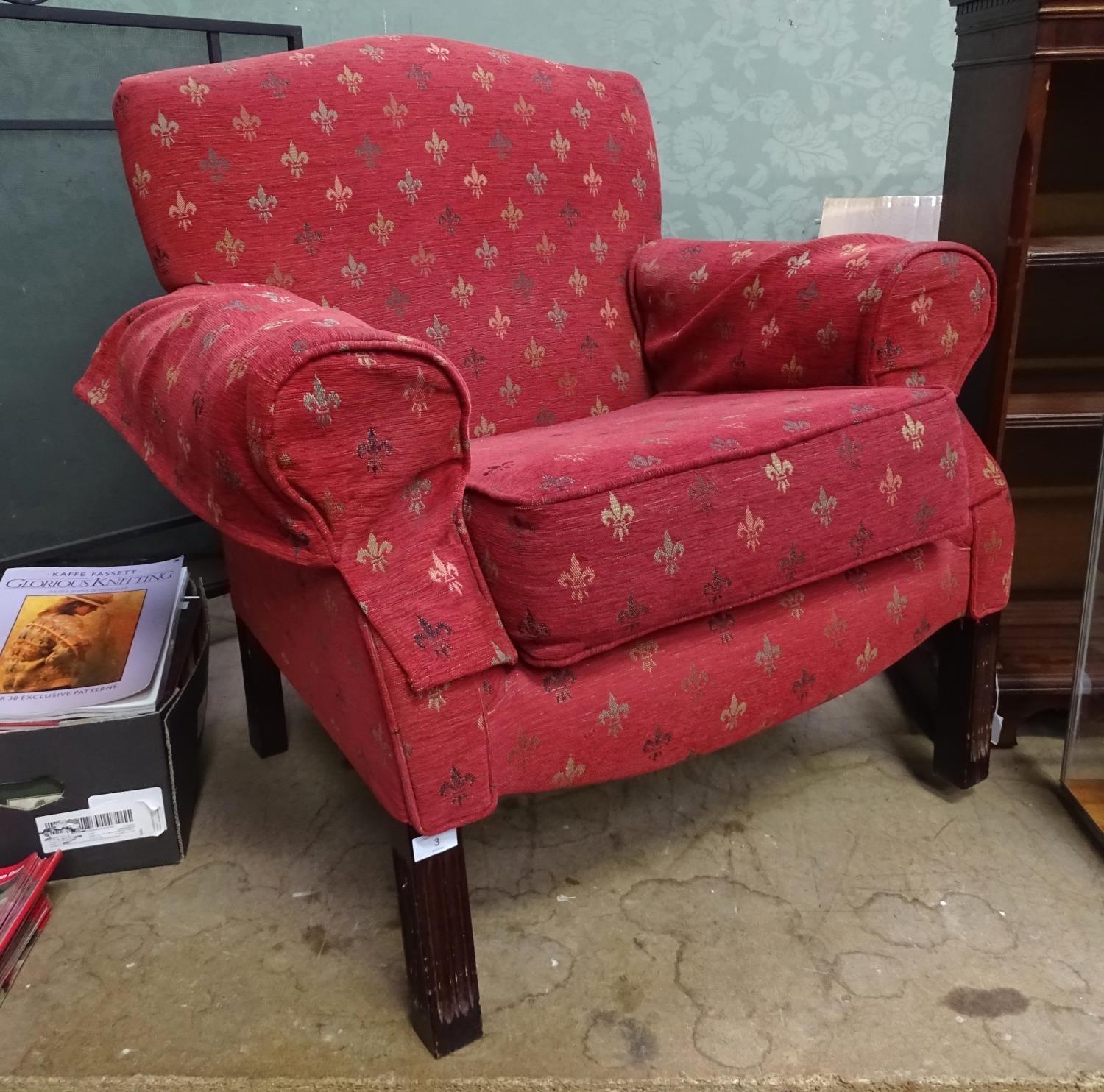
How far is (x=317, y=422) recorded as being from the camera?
2.15 feet

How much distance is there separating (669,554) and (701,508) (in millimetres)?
48

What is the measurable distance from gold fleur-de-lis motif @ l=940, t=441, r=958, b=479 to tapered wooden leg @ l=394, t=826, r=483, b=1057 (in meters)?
0.58

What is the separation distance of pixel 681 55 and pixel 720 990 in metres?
1.56

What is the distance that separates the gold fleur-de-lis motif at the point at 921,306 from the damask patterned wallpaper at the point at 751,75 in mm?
920

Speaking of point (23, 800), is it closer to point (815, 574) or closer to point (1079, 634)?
point (815, 574)

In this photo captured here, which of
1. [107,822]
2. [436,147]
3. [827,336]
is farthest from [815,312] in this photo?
[107,822]

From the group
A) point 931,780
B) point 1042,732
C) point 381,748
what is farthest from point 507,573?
point 1042,732

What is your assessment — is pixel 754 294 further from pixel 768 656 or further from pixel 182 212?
pixel 182 212

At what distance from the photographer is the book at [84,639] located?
102 centimetres

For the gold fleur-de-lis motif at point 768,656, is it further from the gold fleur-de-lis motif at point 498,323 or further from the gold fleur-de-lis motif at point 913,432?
the gold fleur-de-lis motif at point 498,323

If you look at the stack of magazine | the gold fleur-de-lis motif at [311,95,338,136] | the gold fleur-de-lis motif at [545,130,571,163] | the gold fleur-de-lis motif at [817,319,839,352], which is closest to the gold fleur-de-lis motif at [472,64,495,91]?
the gold fleur-de-lis motif at [545,130,571,163]

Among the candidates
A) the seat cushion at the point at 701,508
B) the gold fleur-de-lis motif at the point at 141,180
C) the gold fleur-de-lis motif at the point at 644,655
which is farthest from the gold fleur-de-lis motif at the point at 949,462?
the gold fleur-de-lis motif at the point at 141,180

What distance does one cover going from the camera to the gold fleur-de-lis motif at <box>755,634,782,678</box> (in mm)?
896

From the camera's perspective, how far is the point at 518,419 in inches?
49.3
